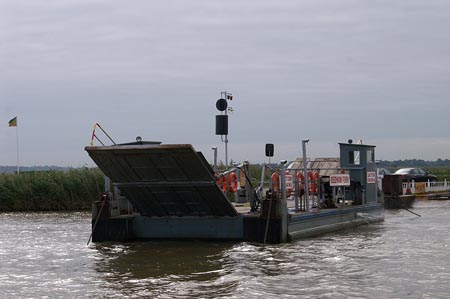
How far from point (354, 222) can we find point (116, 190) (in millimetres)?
7363

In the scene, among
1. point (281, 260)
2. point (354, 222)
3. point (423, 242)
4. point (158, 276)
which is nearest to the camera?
point (158, 276)

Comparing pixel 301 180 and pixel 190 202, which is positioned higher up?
A: pixel 301 180

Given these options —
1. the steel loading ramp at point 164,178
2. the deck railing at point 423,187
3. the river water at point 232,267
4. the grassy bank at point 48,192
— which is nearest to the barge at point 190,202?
the steel loading ramp at point 164,178

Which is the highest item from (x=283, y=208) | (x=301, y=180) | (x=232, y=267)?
(x=301, y=180)

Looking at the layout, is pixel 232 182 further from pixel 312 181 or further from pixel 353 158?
pixel 353 158

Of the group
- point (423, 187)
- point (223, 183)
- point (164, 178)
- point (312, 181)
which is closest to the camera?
point (164, 178)

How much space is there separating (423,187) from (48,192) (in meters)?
20.1

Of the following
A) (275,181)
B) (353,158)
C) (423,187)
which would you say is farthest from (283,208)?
(423,187)

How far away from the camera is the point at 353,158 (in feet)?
78.0

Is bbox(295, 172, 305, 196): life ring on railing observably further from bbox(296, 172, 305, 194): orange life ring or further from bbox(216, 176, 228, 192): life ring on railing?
bbox(216, 176, 228, 192): life ring on railing

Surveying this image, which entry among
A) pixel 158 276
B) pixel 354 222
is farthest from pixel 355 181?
pixel 158 276

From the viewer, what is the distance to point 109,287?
42.0 ft

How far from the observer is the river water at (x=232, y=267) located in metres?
12.3

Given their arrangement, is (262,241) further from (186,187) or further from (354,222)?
(354,222)
